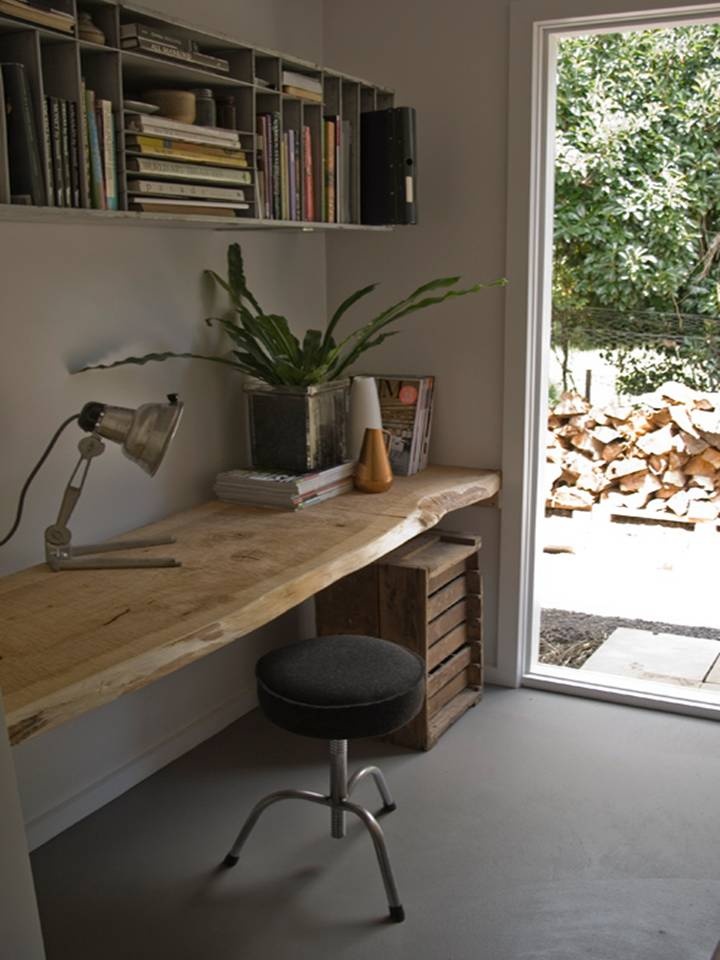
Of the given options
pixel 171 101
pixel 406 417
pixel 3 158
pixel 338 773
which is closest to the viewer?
pixel 3 158

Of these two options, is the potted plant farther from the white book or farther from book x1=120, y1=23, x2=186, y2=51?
book x1=120, y1=23, x2=186, y2=51

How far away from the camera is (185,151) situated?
2.15 metres

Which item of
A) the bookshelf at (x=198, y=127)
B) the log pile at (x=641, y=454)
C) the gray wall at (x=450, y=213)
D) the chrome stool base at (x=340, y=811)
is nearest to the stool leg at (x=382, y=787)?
the chrome stool base at (x=340, y=811)

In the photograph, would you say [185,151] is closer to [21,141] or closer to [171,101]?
[171,101]

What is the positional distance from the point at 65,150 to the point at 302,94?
88 cm

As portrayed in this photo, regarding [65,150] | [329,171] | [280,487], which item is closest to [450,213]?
[329,171]

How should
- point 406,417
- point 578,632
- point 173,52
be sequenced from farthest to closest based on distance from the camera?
1. point 578,632
2. point 406,417
3. point 173,52

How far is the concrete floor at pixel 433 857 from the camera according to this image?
2080 mm

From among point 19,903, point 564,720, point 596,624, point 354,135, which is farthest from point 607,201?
point 19,903

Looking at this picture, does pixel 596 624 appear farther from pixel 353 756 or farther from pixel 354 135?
pixel 354 135

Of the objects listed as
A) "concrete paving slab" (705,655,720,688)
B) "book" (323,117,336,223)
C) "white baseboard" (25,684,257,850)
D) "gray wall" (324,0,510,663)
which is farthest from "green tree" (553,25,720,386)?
"white baseboard" (25,684,257,850)

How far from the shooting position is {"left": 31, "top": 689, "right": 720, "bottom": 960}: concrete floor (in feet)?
6.82

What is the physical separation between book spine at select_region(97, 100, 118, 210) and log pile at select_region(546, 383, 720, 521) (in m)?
3.79

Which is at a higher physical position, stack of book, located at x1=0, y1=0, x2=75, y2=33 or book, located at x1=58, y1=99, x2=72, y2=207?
stack of book, located at x1=0, y1=0, x2=75, y2=33
